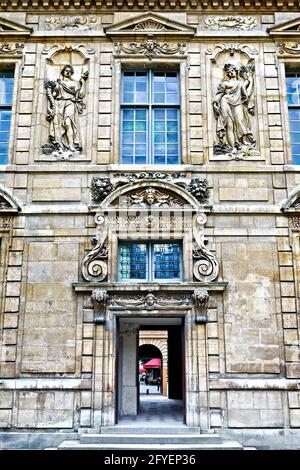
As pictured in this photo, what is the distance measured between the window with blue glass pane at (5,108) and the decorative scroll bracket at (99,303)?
386 centimetres

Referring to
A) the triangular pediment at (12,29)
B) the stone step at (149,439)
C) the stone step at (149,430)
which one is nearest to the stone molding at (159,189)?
the triangular pediment at (12,29)

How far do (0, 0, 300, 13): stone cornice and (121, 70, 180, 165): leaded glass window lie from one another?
1.64m

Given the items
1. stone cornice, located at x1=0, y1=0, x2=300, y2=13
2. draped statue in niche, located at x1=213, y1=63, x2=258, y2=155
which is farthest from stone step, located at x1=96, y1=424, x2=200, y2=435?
stone cornice, located at x1=0, y1=0, x2=300, y2=13

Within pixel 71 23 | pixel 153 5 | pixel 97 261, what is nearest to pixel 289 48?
pixel 153 5

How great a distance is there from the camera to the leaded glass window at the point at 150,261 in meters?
10.5

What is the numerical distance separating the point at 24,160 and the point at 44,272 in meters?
2.60

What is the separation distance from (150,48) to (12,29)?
3320 mm

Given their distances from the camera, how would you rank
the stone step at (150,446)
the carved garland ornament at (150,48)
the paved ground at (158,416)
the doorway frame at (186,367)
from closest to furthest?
the stone step at (150,446) < the doorway frame at (186,367) < the paved ground at (158,416) < the carved garland ornament at (150,48)

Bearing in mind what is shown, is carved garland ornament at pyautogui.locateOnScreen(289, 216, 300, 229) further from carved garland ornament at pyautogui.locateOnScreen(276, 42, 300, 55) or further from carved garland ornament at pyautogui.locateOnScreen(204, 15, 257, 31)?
carved garland ornament at pyautogui.locateOnScreen(204, 15, 257, 31)

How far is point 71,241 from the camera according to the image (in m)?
10.5

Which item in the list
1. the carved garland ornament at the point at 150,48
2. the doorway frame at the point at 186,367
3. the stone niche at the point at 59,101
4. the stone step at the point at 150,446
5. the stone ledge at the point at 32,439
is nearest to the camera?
the stone step at the point at 150,446

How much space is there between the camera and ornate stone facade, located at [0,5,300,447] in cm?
966

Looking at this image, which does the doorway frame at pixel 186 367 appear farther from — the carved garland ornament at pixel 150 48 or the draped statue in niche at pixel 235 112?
the carved garland ornament at pixel 150 48
